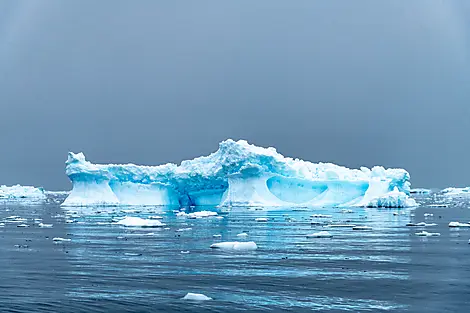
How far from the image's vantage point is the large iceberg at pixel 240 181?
3779cm

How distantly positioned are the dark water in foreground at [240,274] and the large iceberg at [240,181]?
62.6 ft

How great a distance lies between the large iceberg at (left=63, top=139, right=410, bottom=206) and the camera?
37.8 metres

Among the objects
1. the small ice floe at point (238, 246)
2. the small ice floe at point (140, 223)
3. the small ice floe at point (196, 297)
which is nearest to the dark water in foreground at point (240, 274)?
the small ice floe at point (196, 297)

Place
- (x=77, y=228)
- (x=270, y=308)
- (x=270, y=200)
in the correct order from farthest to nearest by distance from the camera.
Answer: (x=270, y=200) → (x=77, y=228) → (x=270, y=308)

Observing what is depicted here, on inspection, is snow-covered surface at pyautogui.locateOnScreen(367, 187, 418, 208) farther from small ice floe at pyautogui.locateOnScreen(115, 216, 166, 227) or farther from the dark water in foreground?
the dark water in foreground

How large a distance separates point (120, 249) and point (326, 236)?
6.40 metres

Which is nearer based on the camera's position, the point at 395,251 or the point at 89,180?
the point at 395,251

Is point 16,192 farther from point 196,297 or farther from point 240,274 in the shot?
point 196,297

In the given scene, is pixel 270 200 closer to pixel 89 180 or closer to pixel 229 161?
pixel 229 161

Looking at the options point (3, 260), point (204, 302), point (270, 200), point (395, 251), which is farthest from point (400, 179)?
point (204, 302)


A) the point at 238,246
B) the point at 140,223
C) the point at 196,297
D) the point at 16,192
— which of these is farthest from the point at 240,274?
the point at 16,192

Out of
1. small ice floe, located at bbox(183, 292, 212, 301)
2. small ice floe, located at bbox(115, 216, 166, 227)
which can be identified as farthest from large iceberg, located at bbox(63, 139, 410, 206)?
small ice floe, located at bbox(183, 292, 212, 301)

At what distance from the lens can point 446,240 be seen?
1711 cm

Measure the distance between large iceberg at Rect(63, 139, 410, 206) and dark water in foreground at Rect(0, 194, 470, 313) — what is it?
19.1m
